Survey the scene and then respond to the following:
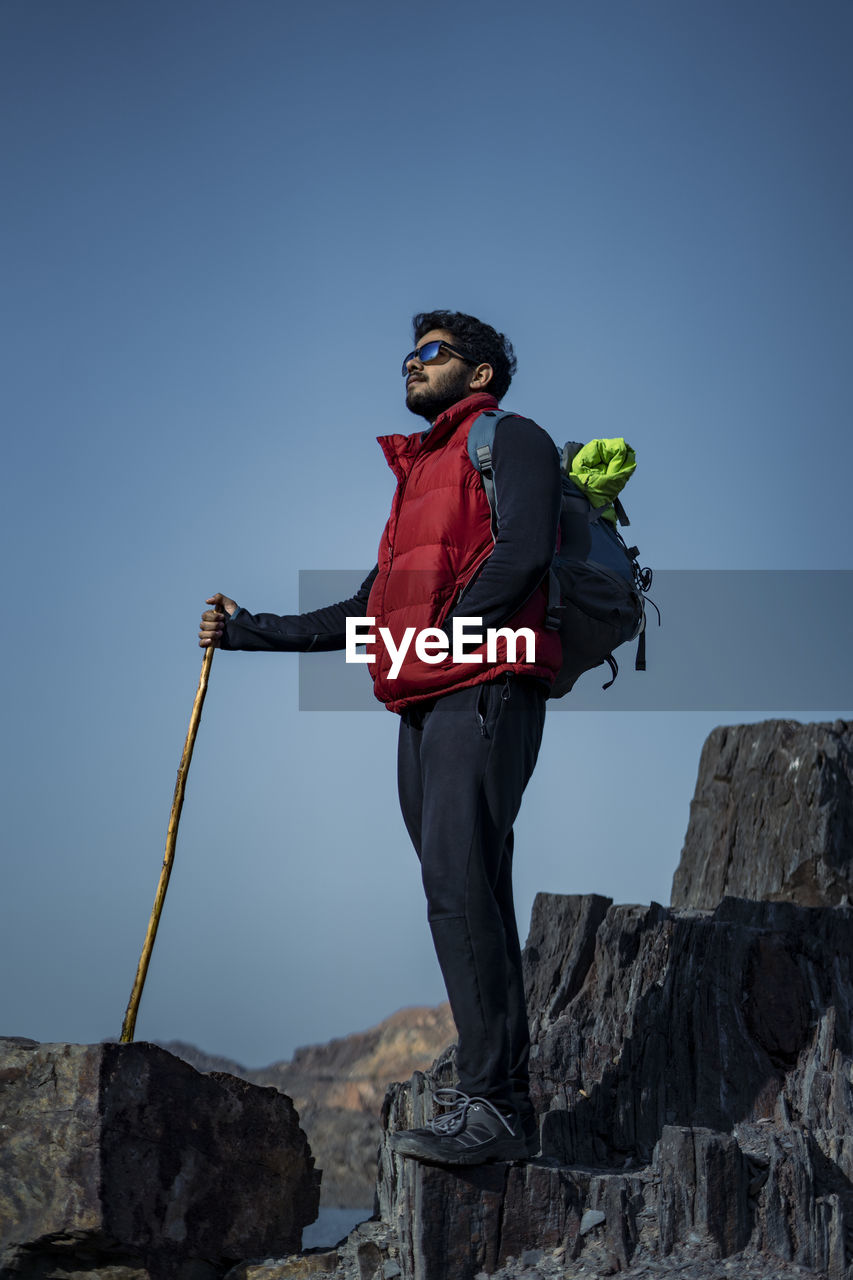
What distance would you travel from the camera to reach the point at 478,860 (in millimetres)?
4512

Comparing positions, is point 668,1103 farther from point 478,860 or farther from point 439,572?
point 439,572

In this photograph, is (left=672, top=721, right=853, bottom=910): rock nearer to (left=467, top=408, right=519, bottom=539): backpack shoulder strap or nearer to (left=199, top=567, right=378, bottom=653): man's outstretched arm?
(left=199, top=567, right=378, bottom=653): man's outstretched arm

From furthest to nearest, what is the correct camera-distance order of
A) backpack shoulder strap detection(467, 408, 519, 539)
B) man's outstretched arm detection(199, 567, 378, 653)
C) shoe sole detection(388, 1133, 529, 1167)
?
man's outstretched arm detection(199, 567, 378, 653) → backpack shoulder strap detection(467, 408, 519, 539) → shoe sole detection(388, 1133, 529, 1167)

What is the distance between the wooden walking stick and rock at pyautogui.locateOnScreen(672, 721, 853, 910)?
5.65 m

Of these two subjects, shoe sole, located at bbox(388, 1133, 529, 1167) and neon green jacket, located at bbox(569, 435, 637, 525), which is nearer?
shoe sole, located at bbox(388, 1133, 529, 1167)

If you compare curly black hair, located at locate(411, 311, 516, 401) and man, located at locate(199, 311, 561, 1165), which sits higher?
curly black hair, located at locate(411, 311, 516, 401)

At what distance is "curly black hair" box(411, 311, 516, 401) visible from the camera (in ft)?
17.6

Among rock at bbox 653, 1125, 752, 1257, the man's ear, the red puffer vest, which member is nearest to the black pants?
the red puffer vest

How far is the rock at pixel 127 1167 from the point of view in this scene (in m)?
4.88

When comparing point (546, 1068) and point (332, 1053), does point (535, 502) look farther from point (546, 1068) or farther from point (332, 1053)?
point (332, 1053)

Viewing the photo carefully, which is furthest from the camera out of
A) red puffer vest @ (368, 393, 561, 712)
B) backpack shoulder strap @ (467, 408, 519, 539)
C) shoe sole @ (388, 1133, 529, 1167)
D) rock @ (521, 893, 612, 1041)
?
rock @ (521, 893, 612, 1041)

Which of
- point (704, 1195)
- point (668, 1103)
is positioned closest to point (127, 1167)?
point (704, 1195)

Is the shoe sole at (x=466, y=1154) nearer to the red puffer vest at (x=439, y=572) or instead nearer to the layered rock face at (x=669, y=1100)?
the layered rock face at (x=669, y=1100)

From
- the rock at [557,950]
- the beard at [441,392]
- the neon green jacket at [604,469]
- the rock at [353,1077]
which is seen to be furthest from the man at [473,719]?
the rock at [353,1077]
